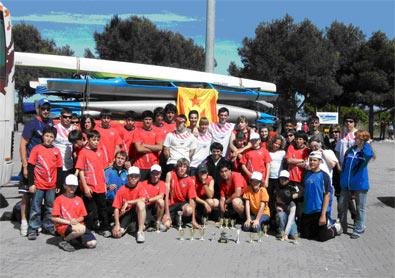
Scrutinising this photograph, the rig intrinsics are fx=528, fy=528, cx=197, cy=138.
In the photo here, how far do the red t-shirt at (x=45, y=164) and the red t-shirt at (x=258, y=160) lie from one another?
10.3 ft

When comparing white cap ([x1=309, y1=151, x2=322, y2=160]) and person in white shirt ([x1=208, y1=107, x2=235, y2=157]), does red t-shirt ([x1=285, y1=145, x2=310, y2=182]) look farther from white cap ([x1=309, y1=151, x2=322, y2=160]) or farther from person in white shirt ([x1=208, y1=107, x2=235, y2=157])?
person in white shirt ([x1=208, y1=107, x2=235, y2=157])

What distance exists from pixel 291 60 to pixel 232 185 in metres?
30.6

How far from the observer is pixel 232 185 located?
8.87m

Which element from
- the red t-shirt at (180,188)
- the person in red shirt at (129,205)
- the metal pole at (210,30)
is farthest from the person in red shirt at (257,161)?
the metal pole at (210,30)

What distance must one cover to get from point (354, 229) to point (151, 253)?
3.36m

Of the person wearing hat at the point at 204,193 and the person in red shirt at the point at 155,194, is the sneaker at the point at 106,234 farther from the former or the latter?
the person wearing hat at the point at 204,193

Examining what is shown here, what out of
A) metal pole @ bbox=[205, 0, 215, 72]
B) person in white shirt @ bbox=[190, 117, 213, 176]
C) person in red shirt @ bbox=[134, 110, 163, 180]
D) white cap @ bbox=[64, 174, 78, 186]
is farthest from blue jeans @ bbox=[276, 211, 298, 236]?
metal pole @ bbox=[205, 0, 215, 72]

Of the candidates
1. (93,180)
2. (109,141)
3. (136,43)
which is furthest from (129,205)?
(136,43)

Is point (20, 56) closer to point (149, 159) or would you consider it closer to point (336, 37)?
point (149, 159)

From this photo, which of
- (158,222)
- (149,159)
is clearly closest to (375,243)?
(158,222)

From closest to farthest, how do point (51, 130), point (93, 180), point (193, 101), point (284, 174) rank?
point (51, 130)
point (93, 180)
point (284, 174)
point (193, 101)

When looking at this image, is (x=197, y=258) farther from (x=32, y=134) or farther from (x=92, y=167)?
(x=32, y=134)

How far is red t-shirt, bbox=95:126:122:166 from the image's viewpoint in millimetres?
8758

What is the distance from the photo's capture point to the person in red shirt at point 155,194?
27.4 ft
